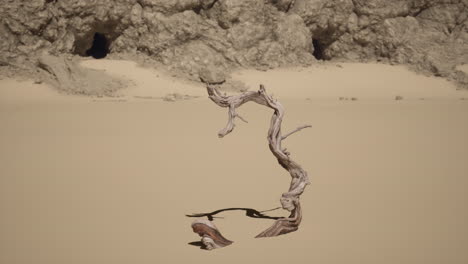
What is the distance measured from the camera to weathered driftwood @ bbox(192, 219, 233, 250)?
451 centimetres

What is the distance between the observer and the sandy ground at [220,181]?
15.0 ft

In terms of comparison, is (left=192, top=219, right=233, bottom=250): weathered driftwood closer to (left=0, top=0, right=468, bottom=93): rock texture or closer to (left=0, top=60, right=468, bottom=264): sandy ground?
(left=0, top=60, right=468, bottom=264): sandy ground

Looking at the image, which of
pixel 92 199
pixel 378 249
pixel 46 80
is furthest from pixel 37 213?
pixel 46 80

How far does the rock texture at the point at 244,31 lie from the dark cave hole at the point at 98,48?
472 mm

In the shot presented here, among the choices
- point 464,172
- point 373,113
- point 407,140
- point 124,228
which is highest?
point 373,113

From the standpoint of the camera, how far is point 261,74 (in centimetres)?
1521

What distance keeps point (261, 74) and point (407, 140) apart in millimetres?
7326

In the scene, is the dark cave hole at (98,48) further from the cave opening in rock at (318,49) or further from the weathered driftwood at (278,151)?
the weathered driftwood at (278,151)

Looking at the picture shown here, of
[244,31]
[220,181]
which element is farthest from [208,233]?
[244,31]

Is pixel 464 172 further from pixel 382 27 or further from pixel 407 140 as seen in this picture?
pixel 382 27

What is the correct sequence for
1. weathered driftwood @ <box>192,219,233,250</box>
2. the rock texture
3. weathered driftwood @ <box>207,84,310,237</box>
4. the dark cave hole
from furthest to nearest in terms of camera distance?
the dark cave hole, the rock texture, weathered driftwood @ <box>207,84,310,237</box>, weathered driftwood @ <box>192,219,233,250</box>

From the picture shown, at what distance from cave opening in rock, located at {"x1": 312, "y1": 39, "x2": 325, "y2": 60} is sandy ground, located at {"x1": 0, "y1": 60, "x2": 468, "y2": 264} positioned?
6.46 meters

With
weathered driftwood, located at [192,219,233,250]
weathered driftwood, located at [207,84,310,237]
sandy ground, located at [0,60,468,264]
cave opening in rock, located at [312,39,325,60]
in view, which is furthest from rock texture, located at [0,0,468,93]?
weathered driftwood, located at [192,219,233,250]

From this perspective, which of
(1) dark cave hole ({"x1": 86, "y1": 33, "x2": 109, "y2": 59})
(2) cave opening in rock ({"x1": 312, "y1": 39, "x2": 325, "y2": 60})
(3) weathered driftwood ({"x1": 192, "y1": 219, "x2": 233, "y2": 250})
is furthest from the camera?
(2) cave opening in rock ({"x1": 312, "y1": 39, "x2": 325, "y2": 60})
